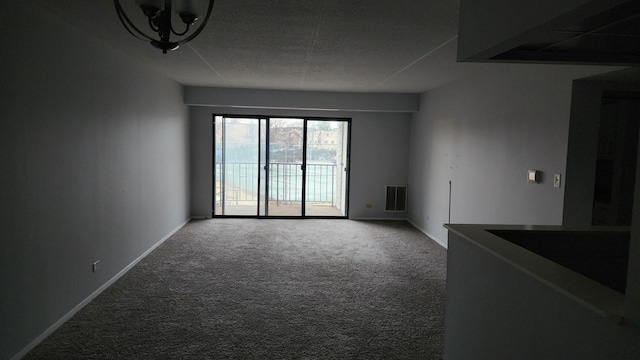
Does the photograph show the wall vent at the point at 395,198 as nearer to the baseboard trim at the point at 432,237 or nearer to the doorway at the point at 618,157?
the baseboard trim at the point at 432,237

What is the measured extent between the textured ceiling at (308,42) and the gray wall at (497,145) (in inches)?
18.3

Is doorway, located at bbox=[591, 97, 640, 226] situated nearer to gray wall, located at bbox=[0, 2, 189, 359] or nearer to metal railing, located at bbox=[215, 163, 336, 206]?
gray wall, located at bbox=[0, 2, 189, 359]

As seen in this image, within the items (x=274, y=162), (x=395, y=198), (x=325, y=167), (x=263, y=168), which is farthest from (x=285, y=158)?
(x=395, y=198)

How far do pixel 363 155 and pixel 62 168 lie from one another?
5.39m

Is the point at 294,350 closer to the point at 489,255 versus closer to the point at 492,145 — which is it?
the point at 489,255

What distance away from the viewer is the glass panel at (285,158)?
306 inches

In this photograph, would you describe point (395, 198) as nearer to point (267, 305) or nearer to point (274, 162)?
point (274, 162)

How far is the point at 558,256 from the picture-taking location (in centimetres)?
254

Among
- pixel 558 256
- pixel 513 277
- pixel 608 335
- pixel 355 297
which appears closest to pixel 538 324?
pixel 513 277

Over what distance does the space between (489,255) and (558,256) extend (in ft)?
2.61

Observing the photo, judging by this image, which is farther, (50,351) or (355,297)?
(355,297)

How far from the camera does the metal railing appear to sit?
781 centimetres

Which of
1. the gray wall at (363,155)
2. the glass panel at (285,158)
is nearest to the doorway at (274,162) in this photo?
the glass panel at (285,158)

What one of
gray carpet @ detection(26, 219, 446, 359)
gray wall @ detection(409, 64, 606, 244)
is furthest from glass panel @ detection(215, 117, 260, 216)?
gray wall @ detection(409, 64, 606, 244)
